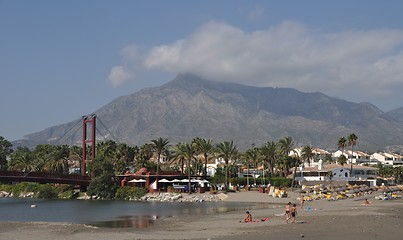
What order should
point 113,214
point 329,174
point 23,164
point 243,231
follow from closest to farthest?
point 243,231
point 113,214
point 329,174
point 23,164

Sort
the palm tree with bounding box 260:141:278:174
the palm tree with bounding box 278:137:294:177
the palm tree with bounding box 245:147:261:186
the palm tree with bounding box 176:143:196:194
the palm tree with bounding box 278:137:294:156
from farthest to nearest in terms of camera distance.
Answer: the palm tree with bounding box 278:137:294:156 < the palm tree with bounding box 278:137:294:177 < the palm tree with bounding box 260:141:278:174 < the palm tree with bounding box 245:147:261:186 < the palm tree with bounding box 176:143:196:194

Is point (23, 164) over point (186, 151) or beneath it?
beneath

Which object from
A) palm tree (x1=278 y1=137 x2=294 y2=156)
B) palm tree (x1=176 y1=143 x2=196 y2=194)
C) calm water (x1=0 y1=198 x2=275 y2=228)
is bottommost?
calm water (x1=0 y1=198 x2=275 y2=228)

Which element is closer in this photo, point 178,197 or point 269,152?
point 178,197

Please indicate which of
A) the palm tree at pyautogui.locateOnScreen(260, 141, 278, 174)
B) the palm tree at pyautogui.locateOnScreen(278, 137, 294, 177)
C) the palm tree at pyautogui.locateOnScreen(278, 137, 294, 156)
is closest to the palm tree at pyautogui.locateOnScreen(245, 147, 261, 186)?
the palm tree at pyautogui.locateOnScreen(260, 141, 278, 174)

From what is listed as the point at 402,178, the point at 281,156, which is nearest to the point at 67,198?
the point at 281,156

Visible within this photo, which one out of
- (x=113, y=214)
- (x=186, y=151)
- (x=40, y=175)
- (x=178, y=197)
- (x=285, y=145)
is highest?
(x=285, y=145)

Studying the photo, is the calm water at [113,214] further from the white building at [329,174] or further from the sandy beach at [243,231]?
the white building at [329,174]

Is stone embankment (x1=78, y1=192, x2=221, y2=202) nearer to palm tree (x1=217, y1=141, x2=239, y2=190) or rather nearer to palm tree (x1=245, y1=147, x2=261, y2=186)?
palm tree (x1=217, y1=141, x2=239, y2=190)

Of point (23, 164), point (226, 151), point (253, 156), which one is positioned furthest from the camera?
point (23, 164)

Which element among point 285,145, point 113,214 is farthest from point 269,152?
point 113,214

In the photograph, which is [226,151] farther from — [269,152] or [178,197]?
[178,197]

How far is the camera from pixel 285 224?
38.8 m

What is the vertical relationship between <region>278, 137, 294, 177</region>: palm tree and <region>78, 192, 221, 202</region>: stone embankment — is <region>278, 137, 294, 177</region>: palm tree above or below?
above
